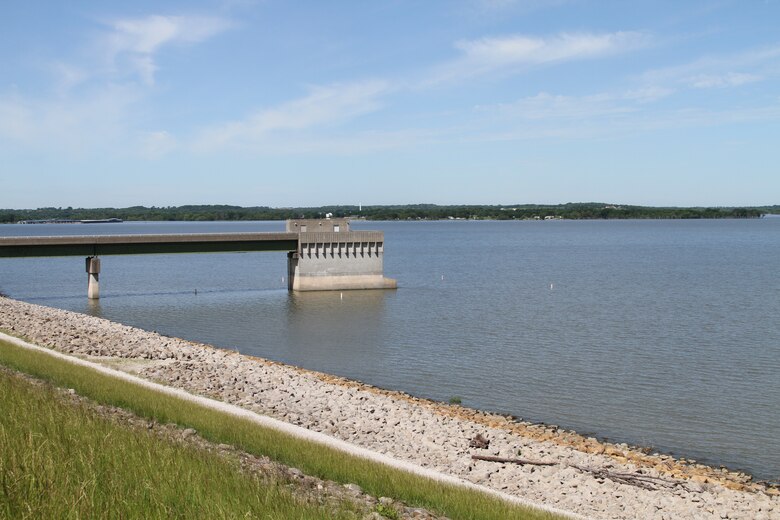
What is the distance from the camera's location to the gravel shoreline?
54.2ft

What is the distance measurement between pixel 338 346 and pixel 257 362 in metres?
8.05

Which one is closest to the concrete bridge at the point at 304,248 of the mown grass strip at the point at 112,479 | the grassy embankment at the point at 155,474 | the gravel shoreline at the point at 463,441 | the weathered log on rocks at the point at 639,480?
the gravel shoreline at the point at 463,441

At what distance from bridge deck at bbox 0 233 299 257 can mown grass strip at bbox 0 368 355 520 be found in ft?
172

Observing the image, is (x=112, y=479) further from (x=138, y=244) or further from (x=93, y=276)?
(x=93, y=276)

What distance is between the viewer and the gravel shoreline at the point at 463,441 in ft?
54.2

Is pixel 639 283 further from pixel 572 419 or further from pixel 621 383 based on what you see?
pixel 572 419

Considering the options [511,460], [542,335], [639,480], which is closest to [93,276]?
[542,335]

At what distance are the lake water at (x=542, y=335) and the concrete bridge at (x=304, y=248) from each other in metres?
2.15

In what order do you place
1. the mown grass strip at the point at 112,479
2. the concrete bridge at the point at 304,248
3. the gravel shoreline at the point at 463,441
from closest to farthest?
the mown grass strip at the point at 112,479 → the gravel shoreline at the point at 463,441 → the concrete bridge at the point at 304,248

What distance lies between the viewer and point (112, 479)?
8805 mm

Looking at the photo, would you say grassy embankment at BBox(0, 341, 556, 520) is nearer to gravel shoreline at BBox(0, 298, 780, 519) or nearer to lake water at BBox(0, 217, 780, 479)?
gravel shoreline at BBox(0, 298, 780, 519)

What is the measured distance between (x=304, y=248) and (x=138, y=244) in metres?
12.6

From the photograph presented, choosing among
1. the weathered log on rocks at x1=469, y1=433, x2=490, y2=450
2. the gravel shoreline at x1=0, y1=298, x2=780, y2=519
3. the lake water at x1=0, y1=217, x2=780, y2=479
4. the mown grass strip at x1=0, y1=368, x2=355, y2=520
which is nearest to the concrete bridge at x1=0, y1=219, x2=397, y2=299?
the lake water at x1=0, y1=217, x2=780, y2=479

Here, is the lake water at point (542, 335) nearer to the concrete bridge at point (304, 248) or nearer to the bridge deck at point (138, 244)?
the concrete bridge at point (304, 248)
